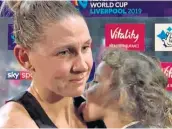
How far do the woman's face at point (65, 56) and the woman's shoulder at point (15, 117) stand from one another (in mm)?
87

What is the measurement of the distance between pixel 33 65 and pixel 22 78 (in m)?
0.99

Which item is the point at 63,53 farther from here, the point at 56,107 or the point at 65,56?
the point at 56,107

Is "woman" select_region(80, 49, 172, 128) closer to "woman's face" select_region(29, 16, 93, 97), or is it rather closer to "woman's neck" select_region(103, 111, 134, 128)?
"woman's neck" select_region(103, 111, 134, 128)

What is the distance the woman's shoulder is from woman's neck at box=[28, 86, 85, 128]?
0.04 meters

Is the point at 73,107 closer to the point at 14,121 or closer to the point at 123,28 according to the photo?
the point at 14,121

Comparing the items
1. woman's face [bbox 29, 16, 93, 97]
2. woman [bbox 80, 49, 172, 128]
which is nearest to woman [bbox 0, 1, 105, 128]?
woman's face [bbox 29, 16, 93, 97]

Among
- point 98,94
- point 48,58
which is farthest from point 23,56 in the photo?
point 98,94

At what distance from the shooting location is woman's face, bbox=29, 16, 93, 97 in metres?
0.50

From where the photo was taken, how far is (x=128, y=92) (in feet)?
2.52

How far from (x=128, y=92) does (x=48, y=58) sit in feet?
1.04

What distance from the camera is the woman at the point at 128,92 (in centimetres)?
73

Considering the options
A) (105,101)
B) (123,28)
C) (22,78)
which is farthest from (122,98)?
(123,28)

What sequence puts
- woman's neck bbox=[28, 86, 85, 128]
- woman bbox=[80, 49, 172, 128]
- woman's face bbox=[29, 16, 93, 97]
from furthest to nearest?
woman bbox=[80, 49, 172, 128], woman's neck bbox=[28, 86, 85, 128], woman's face bbox=[29, 16, 93, 97]

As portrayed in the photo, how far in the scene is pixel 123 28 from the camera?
1714mm
